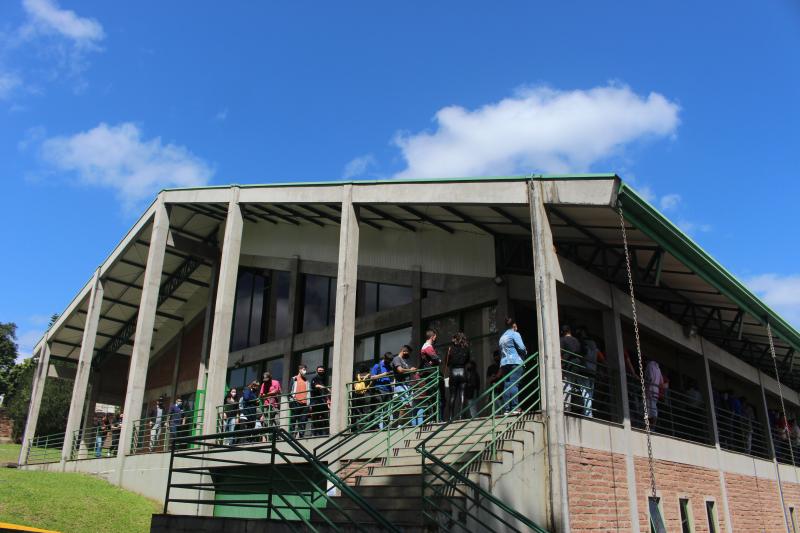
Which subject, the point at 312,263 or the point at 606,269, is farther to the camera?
the point at 312,263

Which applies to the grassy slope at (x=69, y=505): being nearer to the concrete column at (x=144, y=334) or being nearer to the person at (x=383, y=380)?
the concrete column at (x=144, y=334)

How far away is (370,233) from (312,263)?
3.53m

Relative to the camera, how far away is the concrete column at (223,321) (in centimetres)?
1372

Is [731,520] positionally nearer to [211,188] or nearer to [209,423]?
[209,423]

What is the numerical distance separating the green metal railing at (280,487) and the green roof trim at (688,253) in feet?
18.5

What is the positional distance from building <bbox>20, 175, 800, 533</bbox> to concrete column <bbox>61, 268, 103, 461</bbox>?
76mm

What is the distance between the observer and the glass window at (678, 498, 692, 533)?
39.5ft

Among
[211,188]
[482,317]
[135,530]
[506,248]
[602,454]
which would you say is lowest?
[135,530]

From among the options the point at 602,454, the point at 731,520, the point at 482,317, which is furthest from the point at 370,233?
the point at 731,520

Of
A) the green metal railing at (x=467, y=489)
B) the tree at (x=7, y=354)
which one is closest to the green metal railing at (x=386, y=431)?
the green metal railing at (x=467, y=489)

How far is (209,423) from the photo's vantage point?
13594mm

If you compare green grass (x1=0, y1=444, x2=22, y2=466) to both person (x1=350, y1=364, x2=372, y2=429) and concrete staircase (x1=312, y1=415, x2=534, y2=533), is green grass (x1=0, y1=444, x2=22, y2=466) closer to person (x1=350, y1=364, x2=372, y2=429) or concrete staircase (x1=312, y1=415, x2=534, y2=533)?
person (x1=350, y1=364, x2=372, y2=429)

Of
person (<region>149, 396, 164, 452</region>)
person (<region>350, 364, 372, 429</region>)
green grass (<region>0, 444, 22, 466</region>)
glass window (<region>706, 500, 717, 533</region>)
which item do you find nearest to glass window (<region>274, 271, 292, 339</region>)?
person (<region>149, 396, 164, 452</region>)

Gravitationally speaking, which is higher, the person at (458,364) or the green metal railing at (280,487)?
the person at (458,364)
